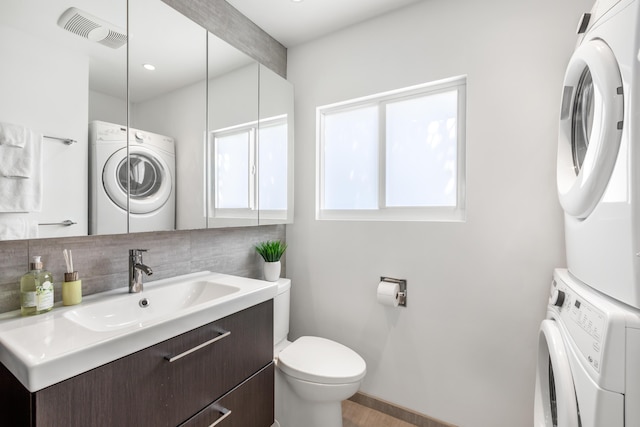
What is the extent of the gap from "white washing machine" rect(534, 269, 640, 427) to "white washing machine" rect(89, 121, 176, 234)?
1503 mm

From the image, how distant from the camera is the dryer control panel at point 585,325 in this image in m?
0.70

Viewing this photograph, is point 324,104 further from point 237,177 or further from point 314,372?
point 314,372

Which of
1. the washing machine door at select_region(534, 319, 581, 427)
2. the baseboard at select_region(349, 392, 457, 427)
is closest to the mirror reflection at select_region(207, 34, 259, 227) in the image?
the baseboard at select_region(349, 392, 457, 427)

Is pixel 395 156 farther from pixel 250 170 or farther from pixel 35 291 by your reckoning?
pixel 35 291

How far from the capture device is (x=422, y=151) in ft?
5.66

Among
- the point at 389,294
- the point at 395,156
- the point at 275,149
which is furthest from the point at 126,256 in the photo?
the point at 395,156

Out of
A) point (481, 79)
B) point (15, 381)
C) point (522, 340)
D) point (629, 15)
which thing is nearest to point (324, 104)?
point (481, 79)

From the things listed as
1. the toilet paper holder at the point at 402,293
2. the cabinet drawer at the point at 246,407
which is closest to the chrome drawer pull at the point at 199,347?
the cabinet drawer at the point at 246,407

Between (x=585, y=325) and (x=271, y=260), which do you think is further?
(x=271, y=260)

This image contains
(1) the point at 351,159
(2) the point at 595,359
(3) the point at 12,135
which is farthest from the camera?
(1) the point at 351,159

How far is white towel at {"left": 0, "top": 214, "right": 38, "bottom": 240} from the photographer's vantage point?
2.80 feet

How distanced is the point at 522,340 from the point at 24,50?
2.25 m

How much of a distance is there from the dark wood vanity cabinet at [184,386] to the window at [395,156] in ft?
3.15

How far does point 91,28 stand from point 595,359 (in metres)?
1.83
